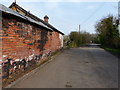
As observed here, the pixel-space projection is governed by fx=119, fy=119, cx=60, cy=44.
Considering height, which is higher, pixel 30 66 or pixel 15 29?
pixel 15 29

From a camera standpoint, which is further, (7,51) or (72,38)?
(72,38)

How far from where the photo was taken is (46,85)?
14.1ft

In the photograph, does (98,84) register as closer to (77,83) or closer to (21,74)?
(77,83)

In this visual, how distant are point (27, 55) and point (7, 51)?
5.55ft

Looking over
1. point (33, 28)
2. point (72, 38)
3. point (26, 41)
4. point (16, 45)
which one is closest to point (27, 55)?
point (26, 41)

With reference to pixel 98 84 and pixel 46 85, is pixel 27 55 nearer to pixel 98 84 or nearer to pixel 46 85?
pixel 46 85

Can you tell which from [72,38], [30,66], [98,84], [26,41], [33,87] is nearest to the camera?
[33,87]

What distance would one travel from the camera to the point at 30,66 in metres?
6.22

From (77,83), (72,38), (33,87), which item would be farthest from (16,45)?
(72,38)

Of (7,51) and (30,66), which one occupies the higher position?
(7,51)

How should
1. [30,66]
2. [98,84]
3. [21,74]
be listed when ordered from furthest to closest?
[30,66] → [21,74] → [98,84]

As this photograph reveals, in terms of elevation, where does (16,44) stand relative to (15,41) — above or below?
below

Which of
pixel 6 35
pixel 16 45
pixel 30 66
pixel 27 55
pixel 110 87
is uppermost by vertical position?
pixel 6 35

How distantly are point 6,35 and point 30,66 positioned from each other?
8.42ft
